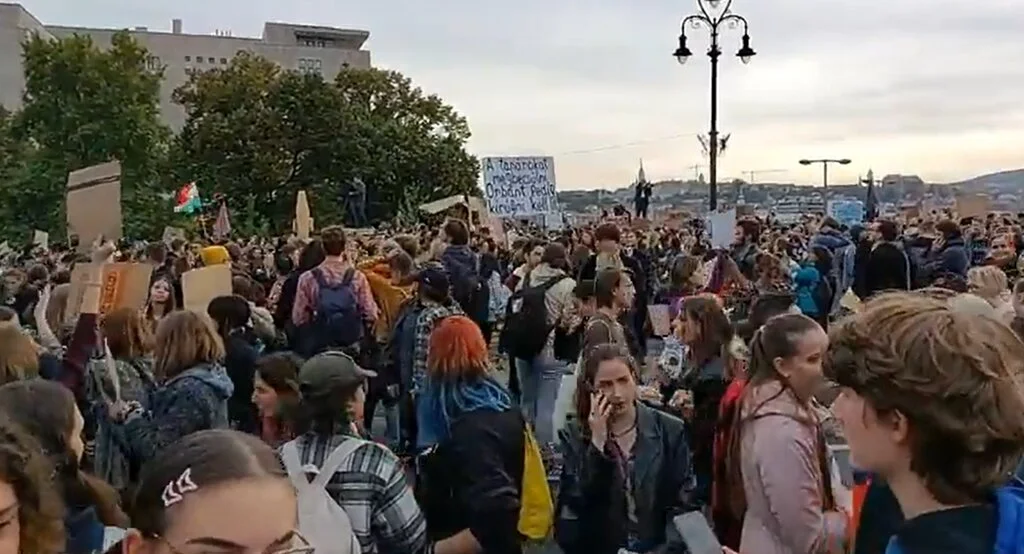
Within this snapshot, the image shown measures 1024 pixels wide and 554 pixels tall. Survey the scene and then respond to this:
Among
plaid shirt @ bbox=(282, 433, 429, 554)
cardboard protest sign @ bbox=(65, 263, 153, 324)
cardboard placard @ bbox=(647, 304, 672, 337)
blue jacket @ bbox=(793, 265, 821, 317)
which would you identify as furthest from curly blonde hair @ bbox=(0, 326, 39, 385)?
blue jacket @ bbox=(793, 265, 821, 317)

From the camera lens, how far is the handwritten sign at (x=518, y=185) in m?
17.5

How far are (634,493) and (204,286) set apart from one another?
427 cm

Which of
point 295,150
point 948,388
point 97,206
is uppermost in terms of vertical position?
point 295,150

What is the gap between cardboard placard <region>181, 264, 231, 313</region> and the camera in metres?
8.02

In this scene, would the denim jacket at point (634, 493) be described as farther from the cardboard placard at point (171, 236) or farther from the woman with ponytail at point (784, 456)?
the cardboard placard at point (171, 236)

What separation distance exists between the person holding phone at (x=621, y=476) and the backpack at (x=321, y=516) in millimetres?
1080

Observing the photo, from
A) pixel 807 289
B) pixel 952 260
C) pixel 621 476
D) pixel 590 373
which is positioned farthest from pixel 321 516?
pixel 952 260

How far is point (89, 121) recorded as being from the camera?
4722cm

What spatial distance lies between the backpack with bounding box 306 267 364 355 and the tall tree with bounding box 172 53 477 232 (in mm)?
43464

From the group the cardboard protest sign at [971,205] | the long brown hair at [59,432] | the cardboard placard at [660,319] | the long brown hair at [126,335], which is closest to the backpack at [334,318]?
the cardboard placard at [660,319]

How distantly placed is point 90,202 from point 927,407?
516 centimetres

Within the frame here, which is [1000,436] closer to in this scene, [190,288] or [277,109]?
[190,288]

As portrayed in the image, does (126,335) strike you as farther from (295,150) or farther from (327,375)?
(295,150)

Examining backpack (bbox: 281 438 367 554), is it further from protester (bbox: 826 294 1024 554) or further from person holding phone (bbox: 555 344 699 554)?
protester (bbox: 826 294 1024 554)
